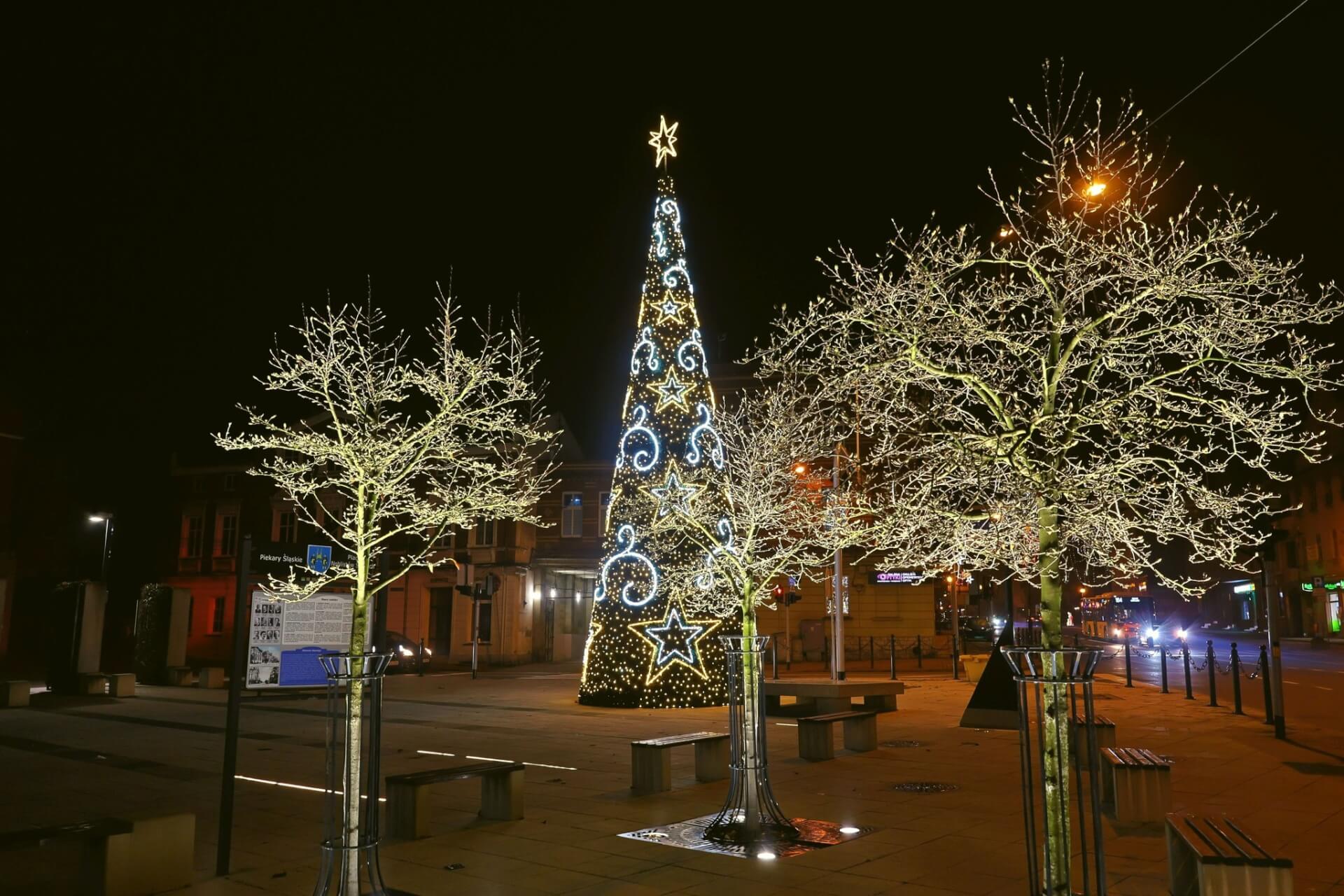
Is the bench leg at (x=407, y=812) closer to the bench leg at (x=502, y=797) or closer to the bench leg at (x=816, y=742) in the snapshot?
the bench leg at (x=502, y=797)

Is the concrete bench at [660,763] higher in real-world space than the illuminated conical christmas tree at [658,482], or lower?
lower

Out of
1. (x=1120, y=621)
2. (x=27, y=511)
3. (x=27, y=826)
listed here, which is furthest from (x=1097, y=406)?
(x=1120, y=621)

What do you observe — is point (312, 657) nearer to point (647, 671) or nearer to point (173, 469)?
point (647, 671)

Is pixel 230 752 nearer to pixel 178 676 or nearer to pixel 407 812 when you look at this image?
pixel 407 812

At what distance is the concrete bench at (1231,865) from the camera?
448 cm

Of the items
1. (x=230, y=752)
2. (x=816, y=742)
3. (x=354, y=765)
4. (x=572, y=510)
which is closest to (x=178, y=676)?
(x=572, y=510)

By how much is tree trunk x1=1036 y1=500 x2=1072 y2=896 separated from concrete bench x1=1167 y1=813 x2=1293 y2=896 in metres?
0.63

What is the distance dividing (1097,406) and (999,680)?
37.3ft

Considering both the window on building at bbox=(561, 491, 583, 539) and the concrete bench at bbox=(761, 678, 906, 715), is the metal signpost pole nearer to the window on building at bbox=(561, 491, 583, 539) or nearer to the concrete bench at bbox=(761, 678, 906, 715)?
the concrete bench at bbox=(761, 678, 906, 715)

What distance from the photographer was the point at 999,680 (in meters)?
15.9

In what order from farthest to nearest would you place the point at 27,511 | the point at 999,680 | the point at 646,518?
the point at 27,511 < the point at 646,518 < the point at 999,680

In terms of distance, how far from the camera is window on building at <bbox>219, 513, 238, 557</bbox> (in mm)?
44000

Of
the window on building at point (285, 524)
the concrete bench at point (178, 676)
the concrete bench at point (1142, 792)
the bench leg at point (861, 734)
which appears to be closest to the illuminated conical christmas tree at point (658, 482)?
the bench leg at point (861, 734)

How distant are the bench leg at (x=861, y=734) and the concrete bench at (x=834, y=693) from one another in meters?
3.05
